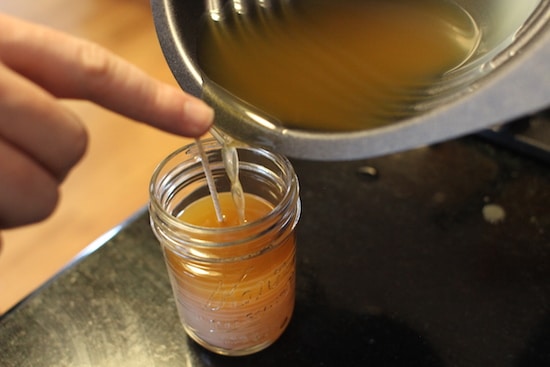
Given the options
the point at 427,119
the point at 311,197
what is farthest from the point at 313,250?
the point at 427,119

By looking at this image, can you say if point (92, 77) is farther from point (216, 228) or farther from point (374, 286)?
point (374, 286)

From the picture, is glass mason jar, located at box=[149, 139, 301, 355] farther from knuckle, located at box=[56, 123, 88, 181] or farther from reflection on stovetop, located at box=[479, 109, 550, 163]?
reflection on stovetop, located at box=[479, 109, 550, 163]

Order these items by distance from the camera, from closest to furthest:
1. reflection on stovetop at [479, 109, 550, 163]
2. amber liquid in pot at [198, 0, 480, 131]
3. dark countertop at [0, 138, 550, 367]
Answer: amber liquid in pot at [198, 0, 480, 131] < dark countertop at [0, 138, 550, 367] < reflection on stovetop at [479, 109, 550, 163]

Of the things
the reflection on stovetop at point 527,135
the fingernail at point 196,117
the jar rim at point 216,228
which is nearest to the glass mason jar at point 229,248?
the jar rim at point 216,228

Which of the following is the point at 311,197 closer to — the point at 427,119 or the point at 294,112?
the point at 294,112

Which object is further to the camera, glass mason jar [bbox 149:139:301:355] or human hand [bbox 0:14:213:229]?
glass mason jar [bbox 149:139:301:355]

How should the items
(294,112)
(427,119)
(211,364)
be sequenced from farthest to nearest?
(211,364)
(294,112)
(427,119)

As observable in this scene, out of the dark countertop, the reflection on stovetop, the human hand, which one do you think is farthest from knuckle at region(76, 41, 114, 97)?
the reflection on stovetop

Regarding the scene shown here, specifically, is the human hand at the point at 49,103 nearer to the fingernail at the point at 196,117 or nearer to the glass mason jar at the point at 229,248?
the fingernail at the point at 196,117
